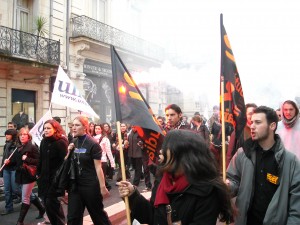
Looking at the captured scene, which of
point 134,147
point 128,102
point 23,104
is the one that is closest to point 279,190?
point 128,102

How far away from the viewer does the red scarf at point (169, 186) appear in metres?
1.92

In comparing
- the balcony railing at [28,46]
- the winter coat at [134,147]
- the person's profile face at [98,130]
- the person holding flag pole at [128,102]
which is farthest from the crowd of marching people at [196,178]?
the balcony railing at [28,46]

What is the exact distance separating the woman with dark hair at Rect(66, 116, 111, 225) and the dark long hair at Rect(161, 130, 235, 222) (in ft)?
7.91

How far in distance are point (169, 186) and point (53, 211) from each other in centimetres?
306

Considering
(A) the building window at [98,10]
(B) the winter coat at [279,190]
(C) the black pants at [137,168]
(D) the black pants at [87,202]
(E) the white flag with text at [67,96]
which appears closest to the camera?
(B) the winter coat at [279,190]

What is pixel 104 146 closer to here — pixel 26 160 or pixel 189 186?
pixel 26 160

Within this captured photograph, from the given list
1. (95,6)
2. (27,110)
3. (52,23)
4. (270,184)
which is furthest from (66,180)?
(95,6)

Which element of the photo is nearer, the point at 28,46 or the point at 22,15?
the point at 28,46

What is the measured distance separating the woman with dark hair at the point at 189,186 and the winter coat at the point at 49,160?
3.05 metres

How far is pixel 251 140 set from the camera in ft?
9.19

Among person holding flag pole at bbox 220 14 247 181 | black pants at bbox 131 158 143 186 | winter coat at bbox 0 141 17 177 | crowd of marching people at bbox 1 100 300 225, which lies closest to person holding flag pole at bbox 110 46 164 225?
crowd of marching people at bbox 1 100 300 225

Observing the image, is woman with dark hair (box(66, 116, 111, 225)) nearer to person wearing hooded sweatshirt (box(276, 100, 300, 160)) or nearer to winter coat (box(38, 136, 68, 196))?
winter coat (box(38, 136, 68, 196))

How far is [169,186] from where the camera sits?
77.7 inches

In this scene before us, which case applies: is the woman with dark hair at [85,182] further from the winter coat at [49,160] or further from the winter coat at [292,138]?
the winter coat at [292,138]
